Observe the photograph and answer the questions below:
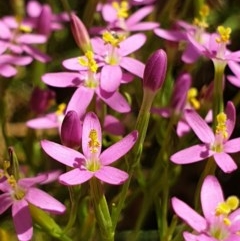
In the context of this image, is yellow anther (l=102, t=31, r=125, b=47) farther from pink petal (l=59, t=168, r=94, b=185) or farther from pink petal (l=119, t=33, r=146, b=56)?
pink petal (l=59, t=168, r=94, b=185)

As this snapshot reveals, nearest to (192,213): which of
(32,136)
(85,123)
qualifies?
(85,123)

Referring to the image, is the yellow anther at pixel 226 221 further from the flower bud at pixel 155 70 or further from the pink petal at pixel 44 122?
the pink petal at pixel 44 122

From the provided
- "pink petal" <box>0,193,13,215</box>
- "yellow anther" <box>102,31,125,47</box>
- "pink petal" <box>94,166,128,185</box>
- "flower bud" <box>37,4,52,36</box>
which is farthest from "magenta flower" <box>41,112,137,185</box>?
"flower bud" <box>37,4,52,36</box>

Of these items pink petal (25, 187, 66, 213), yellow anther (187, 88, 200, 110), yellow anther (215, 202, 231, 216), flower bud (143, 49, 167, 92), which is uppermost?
flower bud (143, 49, 167, 92)

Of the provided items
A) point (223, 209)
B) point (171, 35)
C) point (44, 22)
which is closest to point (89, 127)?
point (223, 209)

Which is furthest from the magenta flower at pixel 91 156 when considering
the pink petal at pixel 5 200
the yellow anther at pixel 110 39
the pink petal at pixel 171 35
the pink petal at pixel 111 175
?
the pink petal at pixel 171 35

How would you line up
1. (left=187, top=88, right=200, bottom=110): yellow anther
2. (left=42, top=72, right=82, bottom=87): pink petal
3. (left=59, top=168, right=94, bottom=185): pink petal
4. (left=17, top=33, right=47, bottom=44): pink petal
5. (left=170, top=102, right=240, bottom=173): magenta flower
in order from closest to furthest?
(left=59, top=168, right=94, bottom=185): pink petal, (left=170, top=102, right=240, bottom=173): magenta flower, (left=42, top=72, right=82, bottom=87): pink petal, (left=187, top=88, right=200, bottom=110): yellow anther, (left=17, top=33, right=47, bottom=44): pink petal
